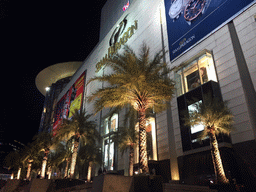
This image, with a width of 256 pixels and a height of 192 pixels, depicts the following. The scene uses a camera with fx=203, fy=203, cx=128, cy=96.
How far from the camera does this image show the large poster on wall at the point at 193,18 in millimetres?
18922

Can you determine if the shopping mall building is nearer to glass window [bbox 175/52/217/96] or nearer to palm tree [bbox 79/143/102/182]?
glass window [bbox 175/52/217/96]

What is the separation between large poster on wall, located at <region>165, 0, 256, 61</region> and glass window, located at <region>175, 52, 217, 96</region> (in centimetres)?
233

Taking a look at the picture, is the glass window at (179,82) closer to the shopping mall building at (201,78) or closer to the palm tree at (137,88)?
the shopping mall building at (201,78)

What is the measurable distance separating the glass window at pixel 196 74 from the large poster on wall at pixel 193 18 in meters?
2.33

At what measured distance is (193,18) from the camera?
873 inches

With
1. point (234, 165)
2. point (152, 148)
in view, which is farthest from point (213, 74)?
point (152, 148)

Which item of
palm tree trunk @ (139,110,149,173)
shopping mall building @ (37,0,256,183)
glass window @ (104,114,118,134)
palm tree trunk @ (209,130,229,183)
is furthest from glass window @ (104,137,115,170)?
palm tree trunk @ (209,130,229,183)

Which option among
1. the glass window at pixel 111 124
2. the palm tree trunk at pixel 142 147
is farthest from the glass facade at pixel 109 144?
the palm tree trunk at pixel 142 147

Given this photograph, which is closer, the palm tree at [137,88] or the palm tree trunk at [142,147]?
the palm tree trunk at [142,147]

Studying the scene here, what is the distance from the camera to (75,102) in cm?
5488

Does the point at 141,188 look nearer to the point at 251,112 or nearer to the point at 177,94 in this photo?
the point at 251,112

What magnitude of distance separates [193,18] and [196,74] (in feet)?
20.9

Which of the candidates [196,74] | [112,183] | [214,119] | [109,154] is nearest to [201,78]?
[196,74]

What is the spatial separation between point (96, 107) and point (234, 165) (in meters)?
11.4
